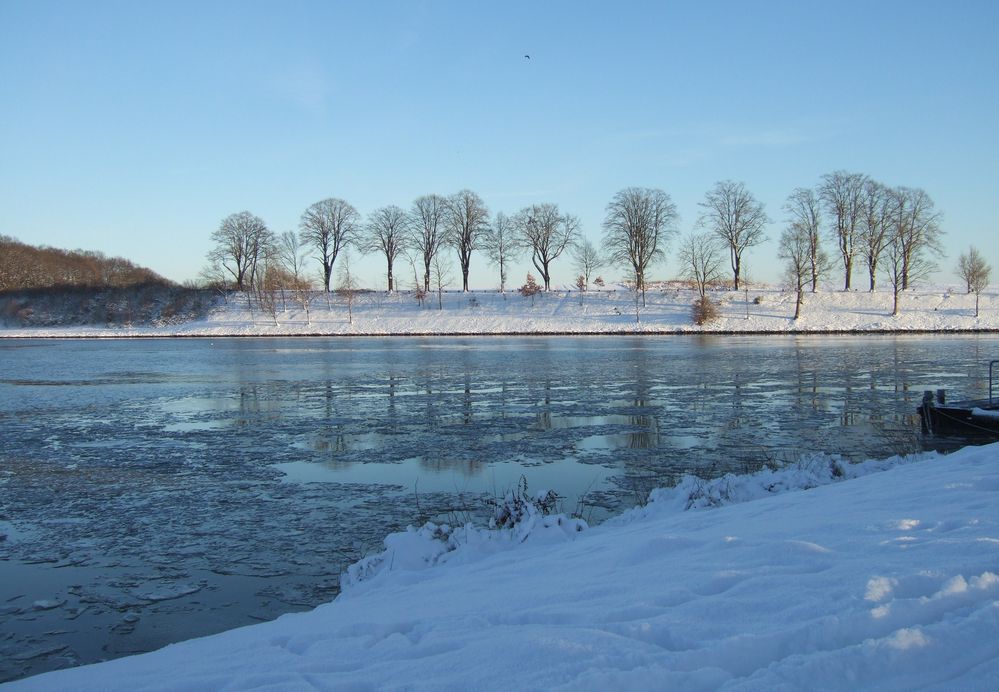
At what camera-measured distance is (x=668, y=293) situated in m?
80.6

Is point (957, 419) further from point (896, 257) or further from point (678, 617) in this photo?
point (896, 257)

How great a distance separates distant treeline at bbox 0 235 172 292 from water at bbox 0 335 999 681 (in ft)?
239

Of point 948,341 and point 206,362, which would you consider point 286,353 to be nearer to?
point 206,362

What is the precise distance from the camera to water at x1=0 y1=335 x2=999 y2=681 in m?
7.67

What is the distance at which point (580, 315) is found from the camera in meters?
76.2

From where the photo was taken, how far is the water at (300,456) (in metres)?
7.67

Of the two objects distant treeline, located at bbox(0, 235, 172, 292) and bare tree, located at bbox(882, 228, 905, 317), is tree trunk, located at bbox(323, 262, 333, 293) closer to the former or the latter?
distant treeline, located at bbox(0, 235, 172, 292)

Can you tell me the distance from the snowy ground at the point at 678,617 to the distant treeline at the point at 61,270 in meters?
95.1

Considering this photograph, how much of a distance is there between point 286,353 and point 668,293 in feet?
155

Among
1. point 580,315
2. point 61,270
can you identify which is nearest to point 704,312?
point 580,315

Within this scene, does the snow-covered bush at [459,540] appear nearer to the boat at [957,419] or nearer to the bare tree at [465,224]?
the boat at [957,419]

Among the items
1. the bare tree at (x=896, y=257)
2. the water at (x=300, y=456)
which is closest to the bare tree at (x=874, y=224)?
the bare tree at (x=896, y=257)

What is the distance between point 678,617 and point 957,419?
14.8 meters

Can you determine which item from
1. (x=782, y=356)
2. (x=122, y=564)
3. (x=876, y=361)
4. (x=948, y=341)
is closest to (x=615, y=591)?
(x=122, y=564)
